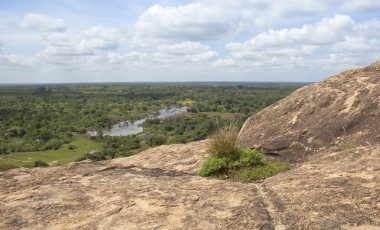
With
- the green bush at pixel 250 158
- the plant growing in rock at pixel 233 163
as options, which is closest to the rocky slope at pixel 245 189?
the plant growing in rock at pixel 233 163

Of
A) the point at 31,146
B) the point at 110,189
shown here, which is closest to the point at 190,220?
the point at 110,189

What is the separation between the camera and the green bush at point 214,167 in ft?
21.9

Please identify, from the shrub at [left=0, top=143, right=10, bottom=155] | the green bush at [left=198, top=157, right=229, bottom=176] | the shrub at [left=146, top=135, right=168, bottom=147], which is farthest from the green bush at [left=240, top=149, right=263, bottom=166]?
the shrub at [left=0, top=143, right=10, bottom=155]

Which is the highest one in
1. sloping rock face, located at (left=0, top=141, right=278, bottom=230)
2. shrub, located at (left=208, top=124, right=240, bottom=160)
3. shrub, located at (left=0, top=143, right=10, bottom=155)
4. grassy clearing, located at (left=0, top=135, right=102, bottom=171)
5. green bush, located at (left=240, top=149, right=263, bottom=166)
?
shrub, located at (left=208, top=124, right=240, bottom=160)

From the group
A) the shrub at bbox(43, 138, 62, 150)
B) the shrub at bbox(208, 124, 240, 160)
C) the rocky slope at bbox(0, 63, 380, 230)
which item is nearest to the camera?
the rocky slope at bbox(0, 63, 380, 230)

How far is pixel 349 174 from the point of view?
4.86 meters

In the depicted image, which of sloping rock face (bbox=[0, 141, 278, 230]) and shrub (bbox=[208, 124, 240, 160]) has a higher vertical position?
shrub (bbox=[208, 124, 240, 160])

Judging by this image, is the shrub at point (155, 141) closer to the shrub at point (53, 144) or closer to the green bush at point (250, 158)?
Answer: the shrub at point (53, 144)

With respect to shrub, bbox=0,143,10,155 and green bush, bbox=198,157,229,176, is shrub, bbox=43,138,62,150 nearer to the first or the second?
shrub, bbox=0,143,10,155

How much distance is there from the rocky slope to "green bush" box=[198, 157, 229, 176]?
0.33m

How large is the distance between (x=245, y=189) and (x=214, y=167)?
→ 1.55 metres

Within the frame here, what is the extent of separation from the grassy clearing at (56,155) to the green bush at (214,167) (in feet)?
89.9

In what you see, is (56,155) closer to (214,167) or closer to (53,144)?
(53,144)

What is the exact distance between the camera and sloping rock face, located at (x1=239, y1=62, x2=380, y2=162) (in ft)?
24.0
